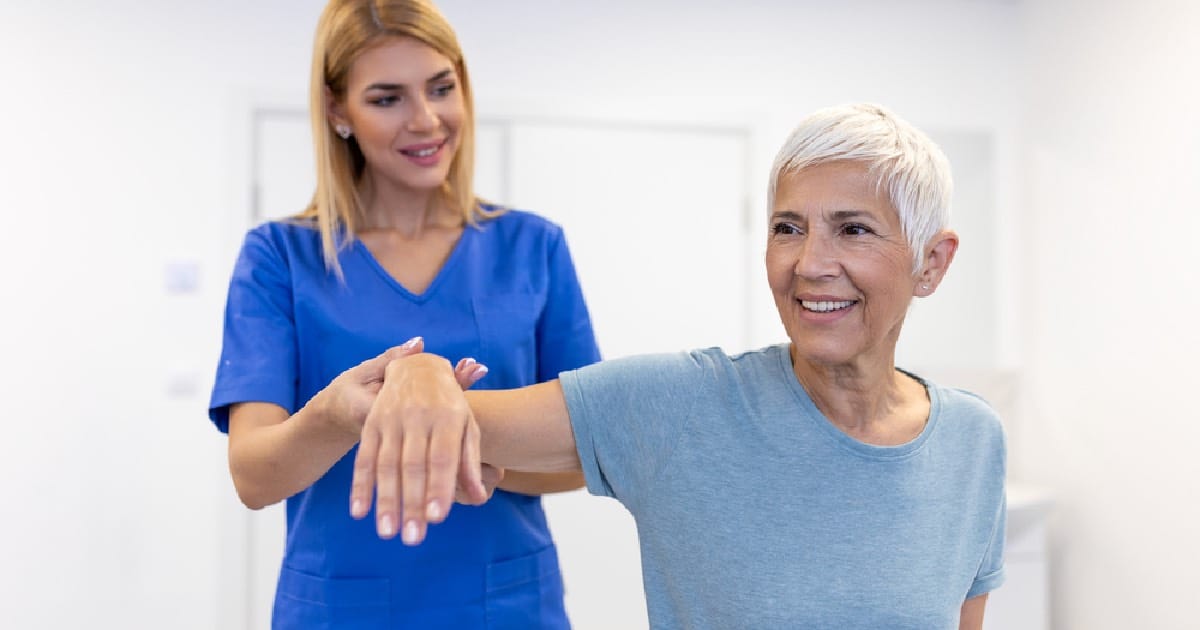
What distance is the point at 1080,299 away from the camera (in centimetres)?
323

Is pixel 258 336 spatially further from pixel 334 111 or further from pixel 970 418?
pixel 970 418

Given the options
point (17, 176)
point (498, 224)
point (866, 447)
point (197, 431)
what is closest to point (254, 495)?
point (498, 224)

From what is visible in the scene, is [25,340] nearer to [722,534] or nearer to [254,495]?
[254,495]

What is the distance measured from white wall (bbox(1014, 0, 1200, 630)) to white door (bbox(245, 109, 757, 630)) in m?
1.03

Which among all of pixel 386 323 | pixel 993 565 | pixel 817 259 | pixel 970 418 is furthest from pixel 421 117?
pixel 993 565

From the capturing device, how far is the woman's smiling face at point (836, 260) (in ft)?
3.68

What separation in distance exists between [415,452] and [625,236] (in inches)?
99.5

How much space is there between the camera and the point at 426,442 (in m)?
0.89

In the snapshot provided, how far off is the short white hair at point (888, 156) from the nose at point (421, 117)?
1.49 feet

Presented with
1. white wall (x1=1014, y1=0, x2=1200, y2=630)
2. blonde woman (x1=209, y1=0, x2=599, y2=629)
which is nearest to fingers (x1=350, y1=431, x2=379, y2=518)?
blonde woman (x1=209, y1=0, x2=599, y2=629)

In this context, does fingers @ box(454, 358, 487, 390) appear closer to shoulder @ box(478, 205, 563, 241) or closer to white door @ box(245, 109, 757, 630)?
shoulder @ box(478, 205, 563, 241)

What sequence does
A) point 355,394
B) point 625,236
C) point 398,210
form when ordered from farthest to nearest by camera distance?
point 625,236 < point 398,210 < point 355,394

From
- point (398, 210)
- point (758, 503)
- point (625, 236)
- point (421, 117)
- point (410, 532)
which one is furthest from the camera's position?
point (625, 236)

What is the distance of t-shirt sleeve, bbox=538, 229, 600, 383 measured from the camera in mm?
1399
